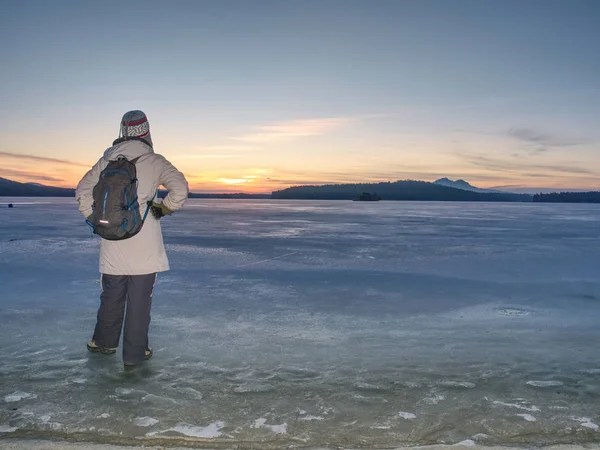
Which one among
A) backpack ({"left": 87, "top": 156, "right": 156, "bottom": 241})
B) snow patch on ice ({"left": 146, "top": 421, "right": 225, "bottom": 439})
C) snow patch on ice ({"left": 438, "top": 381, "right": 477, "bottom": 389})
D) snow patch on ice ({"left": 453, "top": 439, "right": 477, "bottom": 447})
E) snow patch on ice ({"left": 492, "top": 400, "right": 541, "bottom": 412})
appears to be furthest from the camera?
backpack ({"left": 87, "top": 156, "right": 156, "bottom": 241})

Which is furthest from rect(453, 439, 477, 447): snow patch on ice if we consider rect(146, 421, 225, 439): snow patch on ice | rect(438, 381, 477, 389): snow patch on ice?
rect(146, 421, 225, 439): snow patch on ice

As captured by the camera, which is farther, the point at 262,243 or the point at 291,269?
the point at 262,243

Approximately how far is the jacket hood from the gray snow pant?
0.95 m

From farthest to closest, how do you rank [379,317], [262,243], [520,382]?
[262,243], [379,317], [520,382]

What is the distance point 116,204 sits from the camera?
3.74 metres

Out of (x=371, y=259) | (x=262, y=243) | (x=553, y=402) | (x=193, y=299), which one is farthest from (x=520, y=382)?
(x=262, y=243)

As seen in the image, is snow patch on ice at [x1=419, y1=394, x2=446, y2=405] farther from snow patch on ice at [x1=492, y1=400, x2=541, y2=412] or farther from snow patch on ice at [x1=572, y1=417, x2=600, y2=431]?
snow patch on ice at [x1=572, y1=417, x2=600, y2=431]

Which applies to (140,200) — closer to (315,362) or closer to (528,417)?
(315,362)

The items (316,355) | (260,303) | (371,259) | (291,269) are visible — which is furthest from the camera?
(371,259)

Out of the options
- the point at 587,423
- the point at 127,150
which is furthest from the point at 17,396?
the point at 587,423

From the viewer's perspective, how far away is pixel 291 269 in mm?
9367

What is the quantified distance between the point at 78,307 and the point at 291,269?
4150 mm

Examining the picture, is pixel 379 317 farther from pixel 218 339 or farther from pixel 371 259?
pixel 371 259

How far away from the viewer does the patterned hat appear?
4066mm
